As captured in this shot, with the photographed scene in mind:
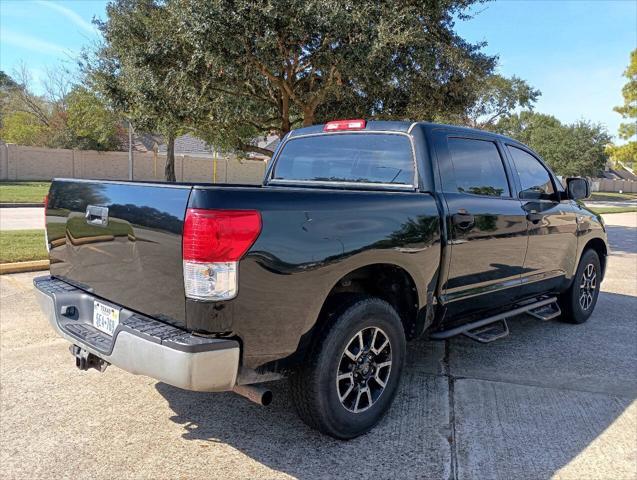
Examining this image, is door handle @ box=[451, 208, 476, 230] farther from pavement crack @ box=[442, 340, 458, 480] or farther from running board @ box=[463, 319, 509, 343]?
pavement crack @ box=[442, 340, 458, 480]

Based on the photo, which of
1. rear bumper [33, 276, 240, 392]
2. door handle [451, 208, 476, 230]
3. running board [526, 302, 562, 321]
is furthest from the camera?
running board [526, 302, 562, 321]

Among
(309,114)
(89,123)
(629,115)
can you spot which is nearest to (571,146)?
(629,115)

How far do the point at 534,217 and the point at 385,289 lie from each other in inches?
75.1

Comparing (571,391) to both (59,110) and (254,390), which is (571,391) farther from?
(59,110)

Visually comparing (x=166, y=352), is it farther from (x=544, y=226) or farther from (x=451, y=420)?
(x=544, y=226)

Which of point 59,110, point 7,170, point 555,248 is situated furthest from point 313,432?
point 59,110

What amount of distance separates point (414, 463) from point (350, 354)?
70 centimetres

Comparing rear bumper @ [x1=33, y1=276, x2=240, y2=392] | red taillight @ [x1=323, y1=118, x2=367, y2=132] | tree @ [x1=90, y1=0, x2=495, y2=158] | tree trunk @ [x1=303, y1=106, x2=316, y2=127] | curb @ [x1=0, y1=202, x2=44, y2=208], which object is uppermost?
tree @ [x1=90, y1=0, x2=495, y2=158]

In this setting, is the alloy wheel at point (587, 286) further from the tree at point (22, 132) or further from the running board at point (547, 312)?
the tree at point (22, 132)

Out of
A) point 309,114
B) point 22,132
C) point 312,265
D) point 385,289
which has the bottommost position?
point 385,289

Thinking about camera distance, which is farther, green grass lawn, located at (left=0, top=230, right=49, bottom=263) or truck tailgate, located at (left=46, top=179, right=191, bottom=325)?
green grass lawn, located at (left=0, top=230, right=49, bottom=263)

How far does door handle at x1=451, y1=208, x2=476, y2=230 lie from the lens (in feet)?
12.2

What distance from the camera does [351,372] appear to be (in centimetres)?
313

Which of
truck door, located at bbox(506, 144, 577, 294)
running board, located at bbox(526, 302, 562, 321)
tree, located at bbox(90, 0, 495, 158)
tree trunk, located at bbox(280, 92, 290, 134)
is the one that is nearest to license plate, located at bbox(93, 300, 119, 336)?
truck door, located at bbox(506, 144, 577, 294)
